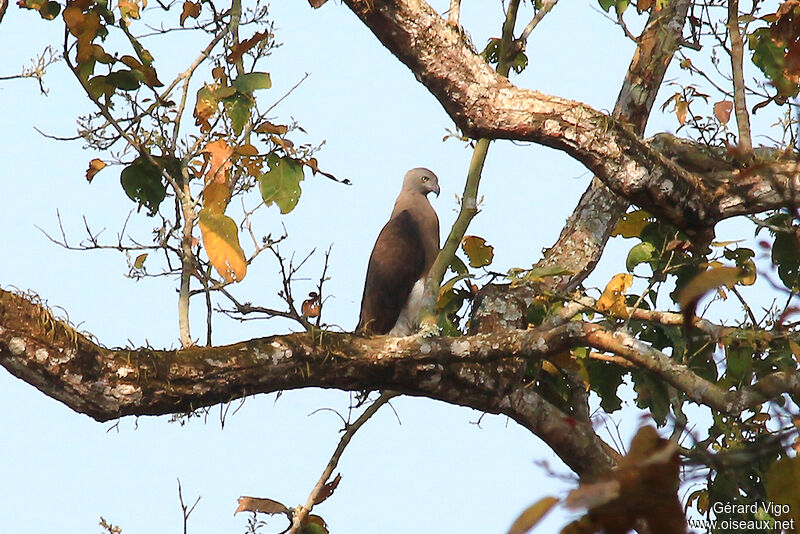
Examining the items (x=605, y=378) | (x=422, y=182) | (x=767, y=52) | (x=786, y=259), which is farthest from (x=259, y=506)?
(x=422, y=182)

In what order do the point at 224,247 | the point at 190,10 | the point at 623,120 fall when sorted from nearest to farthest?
the point at 224,247 < the point at 190,10 < the point at 623,120

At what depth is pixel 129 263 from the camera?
12.5 feet

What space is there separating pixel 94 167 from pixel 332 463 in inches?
58.2

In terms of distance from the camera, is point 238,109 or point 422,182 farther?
point 422,182

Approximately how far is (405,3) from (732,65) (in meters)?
1.34

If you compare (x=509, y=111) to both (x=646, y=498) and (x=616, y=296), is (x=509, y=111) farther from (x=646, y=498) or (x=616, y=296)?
(x=646, y=498)

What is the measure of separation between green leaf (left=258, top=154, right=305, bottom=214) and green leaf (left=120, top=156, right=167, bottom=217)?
1.29 feet

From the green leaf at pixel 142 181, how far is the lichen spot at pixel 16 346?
99 centimetres

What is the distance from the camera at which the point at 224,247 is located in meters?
3.25

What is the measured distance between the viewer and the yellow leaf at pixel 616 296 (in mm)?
3422

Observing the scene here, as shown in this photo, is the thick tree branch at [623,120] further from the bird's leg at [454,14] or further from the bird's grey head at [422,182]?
the bird's grey head at [422,182]

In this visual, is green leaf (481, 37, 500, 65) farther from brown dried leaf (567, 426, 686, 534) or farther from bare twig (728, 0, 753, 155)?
brown dried leaf (567, 426, 686, 534)

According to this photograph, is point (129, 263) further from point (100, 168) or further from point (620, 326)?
point (620, 326)

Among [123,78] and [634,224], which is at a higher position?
[123,78]
